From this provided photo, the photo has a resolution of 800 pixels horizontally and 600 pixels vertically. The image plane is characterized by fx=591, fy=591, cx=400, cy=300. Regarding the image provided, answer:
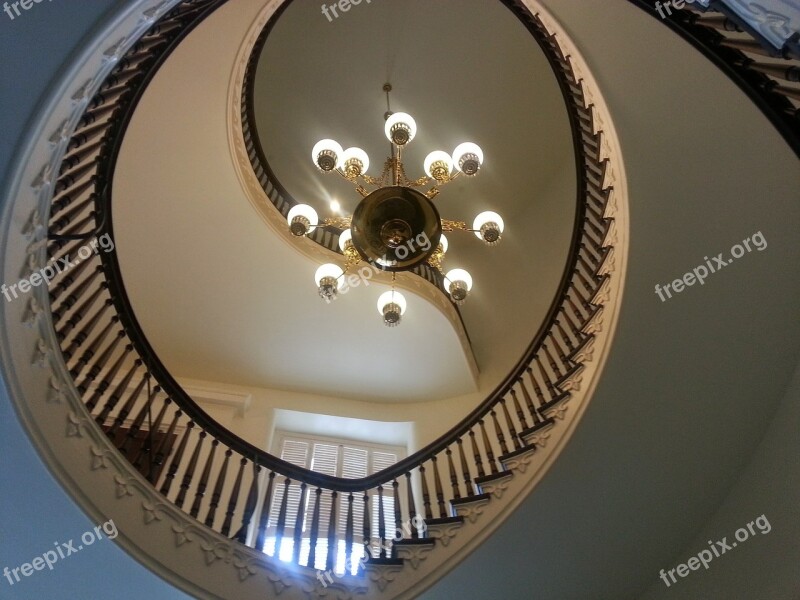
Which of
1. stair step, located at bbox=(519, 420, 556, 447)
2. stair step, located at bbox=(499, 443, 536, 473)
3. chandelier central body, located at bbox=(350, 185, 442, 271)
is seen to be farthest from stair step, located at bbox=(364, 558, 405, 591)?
chandelier central body, located at bbox=(350, 185, 442, 271)

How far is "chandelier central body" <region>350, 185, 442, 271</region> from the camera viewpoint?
15.1 feet

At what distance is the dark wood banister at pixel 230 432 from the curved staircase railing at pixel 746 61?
190 cm

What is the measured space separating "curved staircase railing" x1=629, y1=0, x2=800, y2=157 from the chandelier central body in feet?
7.25

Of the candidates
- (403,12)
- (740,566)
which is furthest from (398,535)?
(403,12)

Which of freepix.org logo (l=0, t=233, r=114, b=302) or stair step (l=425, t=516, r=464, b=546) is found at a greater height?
freepix.org logo (l=0, t=233, r=114, b=302)

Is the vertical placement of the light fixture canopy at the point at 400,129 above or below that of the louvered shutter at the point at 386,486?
above

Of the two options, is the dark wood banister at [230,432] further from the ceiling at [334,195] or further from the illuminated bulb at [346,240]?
the ceiling at [334,195]

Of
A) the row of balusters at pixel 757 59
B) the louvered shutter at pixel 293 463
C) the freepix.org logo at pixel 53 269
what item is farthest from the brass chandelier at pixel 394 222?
the louvered shutter at pixel 293 463

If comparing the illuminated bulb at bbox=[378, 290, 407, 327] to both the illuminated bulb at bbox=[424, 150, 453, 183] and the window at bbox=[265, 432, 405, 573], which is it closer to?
the illuminated bulb at bbox=[424, 150, 453, 183]

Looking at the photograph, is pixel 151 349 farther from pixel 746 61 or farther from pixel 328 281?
pixel 746 61

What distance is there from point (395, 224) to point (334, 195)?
16.1ft

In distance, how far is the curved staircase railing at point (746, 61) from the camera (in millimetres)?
2307

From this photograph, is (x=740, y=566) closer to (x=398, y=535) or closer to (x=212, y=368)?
(x=398, y=535)

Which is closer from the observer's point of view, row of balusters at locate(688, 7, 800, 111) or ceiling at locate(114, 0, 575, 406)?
row of balusters at locate(688, 7, 800, 111)
